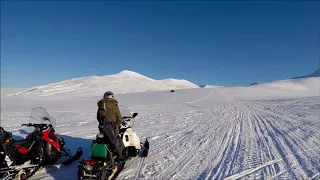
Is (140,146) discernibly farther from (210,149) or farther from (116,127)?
(210,149)

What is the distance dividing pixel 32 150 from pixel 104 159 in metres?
1.74

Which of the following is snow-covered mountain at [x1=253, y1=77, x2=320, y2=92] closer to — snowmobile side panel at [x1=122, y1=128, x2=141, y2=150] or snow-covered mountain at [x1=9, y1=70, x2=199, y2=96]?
snow-covered mountain at [x1=9, y1=70, x2=199, y2=96]

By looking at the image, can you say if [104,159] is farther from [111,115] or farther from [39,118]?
[39,118]

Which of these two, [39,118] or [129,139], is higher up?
[39,118]

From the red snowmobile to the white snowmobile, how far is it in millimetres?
1259

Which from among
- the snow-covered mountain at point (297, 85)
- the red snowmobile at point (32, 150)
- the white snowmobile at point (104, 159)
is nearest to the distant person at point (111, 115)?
the white snowmobile at point (104, 159)

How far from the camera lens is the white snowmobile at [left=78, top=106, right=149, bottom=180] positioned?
4.90 m

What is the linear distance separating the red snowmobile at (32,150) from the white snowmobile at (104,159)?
1259 mm

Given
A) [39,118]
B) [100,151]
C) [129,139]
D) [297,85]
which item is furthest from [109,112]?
[297,85]

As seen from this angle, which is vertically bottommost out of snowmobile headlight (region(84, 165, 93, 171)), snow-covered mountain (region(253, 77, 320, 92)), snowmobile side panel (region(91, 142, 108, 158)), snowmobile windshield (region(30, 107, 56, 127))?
snowmobile headlight (region(84, 165, 93, 171))

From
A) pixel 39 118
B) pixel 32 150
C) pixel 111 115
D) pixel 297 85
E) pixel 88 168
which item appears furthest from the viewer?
pixel 297 85

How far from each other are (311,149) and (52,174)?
6.83m

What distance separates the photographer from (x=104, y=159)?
5.39 m

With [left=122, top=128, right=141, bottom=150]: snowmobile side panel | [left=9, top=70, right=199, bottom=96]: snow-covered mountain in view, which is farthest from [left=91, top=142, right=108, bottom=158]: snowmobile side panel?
[left=9, top=70, right=199, bottom=96]: snow-covered mountain
